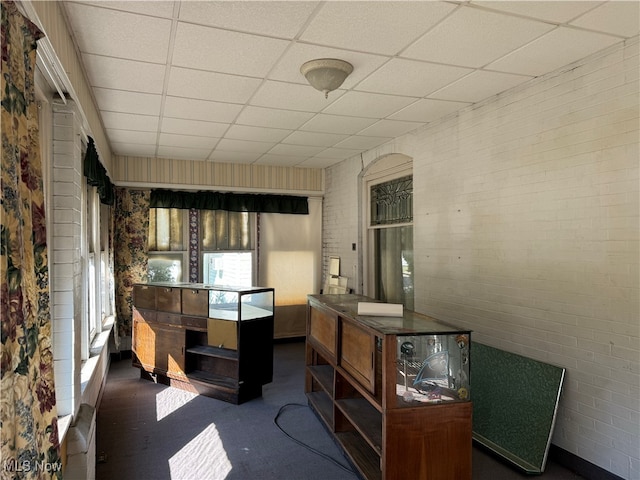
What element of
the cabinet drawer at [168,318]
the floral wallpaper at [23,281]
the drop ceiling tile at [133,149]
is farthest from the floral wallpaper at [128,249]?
the floral wallpaper at [23,281]

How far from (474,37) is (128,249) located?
4963 mm

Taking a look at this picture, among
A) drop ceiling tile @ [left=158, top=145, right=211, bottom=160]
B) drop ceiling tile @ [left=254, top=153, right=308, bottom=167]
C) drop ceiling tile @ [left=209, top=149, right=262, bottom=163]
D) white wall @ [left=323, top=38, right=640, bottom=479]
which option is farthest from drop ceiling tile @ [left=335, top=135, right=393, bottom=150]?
drop ceiling tile @ [left=158, top=145, right=211, bottom=160]

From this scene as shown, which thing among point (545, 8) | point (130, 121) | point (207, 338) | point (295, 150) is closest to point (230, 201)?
point (295, 150)

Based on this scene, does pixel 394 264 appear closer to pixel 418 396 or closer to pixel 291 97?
pixel 291 97

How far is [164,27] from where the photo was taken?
232 cm

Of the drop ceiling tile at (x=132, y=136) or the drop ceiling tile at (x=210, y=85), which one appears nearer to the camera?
the drop ceiling tile at (x=210, y=85)

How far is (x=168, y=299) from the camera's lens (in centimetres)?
458

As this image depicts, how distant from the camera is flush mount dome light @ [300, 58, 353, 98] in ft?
8.96

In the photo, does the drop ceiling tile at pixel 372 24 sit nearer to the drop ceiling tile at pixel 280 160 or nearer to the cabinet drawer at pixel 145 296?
the drop ceiling tile at pixel 280 160

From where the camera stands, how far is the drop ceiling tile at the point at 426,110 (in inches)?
143

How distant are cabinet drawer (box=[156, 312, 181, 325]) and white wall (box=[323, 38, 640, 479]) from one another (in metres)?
2.76

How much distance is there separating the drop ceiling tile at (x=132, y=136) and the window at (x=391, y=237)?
2776 mm

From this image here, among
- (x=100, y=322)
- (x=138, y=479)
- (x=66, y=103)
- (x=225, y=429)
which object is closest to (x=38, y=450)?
(x=138, y=479)

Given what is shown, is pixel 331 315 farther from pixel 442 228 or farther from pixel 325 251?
pixel 325 251
